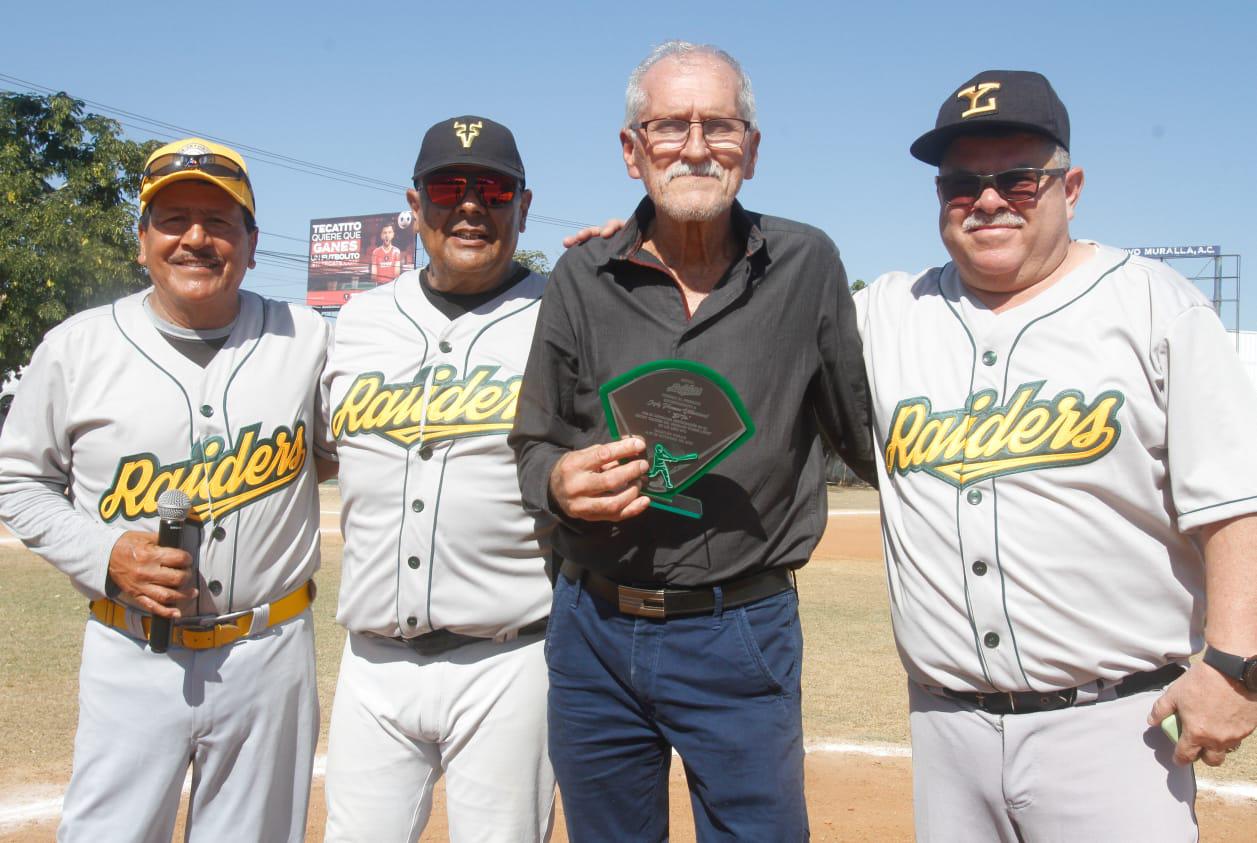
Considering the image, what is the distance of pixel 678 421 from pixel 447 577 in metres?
0.96

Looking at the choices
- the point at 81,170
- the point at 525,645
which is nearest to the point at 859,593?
the point at 525,645

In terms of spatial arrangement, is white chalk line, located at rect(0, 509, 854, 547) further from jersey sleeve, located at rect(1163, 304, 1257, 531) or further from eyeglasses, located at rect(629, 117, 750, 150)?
jersey sleeve, located at rect(1163, 304, 1257, 531)

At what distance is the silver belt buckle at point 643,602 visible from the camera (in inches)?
110

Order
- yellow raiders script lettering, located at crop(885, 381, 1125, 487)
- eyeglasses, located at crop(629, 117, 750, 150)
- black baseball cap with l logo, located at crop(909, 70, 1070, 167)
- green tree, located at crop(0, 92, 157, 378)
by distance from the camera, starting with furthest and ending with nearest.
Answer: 1. green tree, located at crop(0, 92, 157, 378)
2. eyeglasses, located at crop(629, 117, 750, 150)
3. black baseball cap with l logo, located at crop(909, 70, 1070, 167)
4. yellow raiders script lettering, located at crop(885, 381, 1125, 487)

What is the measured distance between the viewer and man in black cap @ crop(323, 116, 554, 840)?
124 inches

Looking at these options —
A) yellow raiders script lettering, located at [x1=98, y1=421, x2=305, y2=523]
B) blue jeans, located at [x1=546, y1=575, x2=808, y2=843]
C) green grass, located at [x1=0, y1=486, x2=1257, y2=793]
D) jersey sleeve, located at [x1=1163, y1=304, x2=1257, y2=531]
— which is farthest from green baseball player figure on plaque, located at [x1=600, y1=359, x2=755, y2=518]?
green grass, located at [x1=0, y1=486, x2=1257, y2=793]

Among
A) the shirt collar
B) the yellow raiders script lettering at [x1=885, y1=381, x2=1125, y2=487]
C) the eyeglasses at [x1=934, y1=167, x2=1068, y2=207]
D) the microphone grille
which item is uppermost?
the eyeglasses at [x1=934, y1=167, x2=1068, y2=207]

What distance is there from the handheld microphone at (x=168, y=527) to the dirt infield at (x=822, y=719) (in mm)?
1795

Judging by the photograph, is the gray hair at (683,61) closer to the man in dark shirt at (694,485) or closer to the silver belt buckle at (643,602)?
the man in dark shirt at (694,485)

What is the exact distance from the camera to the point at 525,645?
3.22 meters

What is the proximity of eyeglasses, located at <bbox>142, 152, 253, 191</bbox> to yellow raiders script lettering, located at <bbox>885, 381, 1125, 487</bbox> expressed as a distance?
223 centimetres

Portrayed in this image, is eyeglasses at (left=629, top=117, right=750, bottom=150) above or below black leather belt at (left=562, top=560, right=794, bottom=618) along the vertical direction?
above

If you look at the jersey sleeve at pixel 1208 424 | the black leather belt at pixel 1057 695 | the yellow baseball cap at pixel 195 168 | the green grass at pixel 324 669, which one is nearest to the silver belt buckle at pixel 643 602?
the black leather belt at pixel 1057 695

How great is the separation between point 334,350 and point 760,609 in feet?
5.52
